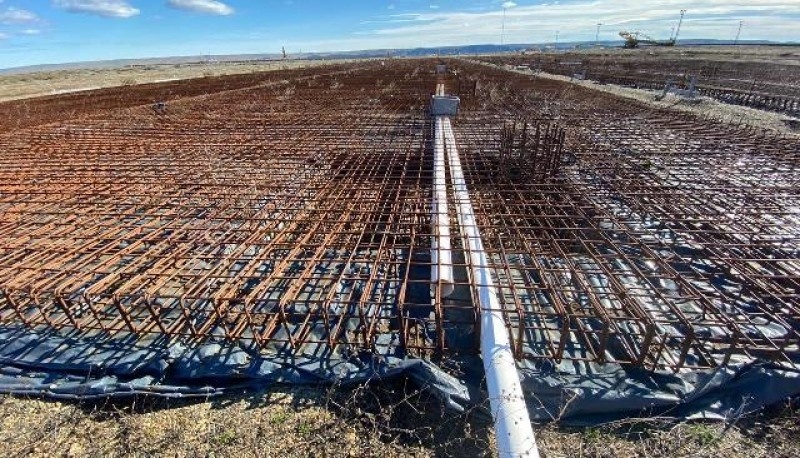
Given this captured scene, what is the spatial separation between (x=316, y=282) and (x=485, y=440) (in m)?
2.54

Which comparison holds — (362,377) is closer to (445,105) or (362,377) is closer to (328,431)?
(328,431)

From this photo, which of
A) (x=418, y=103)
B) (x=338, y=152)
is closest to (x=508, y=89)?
(x=418, y=103)

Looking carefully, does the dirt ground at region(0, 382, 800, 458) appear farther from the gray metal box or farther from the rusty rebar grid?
the gray metal box

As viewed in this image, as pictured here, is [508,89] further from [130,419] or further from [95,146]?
[130,419]

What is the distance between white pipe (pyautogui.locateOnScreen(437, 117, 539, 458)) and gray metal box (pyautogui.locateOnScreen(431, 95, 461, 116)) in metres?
9.18

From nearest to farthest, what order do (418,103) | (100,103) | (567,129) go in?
(567,129) < (418,103) < (100,103)

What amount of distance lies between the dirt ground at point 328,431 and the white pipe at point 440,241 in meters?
1.24

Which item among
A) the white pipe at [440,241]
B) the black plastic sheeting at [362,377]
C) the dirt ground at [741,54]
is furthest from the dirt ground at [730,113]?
the dirt ground at [741,54]

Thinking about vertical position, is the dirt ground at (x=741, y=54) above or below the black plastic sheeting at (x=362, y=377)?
→ below

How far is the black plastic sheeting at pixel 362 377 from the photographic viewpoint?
319cm

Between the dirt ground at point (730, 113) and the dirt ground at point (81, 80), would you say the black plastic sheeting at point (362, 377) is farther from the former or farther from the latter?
the dirt ground at point (81, 80)

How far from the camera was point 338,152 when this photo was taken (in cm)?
912

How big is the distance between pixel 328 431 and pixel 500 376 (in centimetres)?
141

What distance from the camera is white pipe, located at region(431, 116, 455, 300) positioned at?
432 cm
